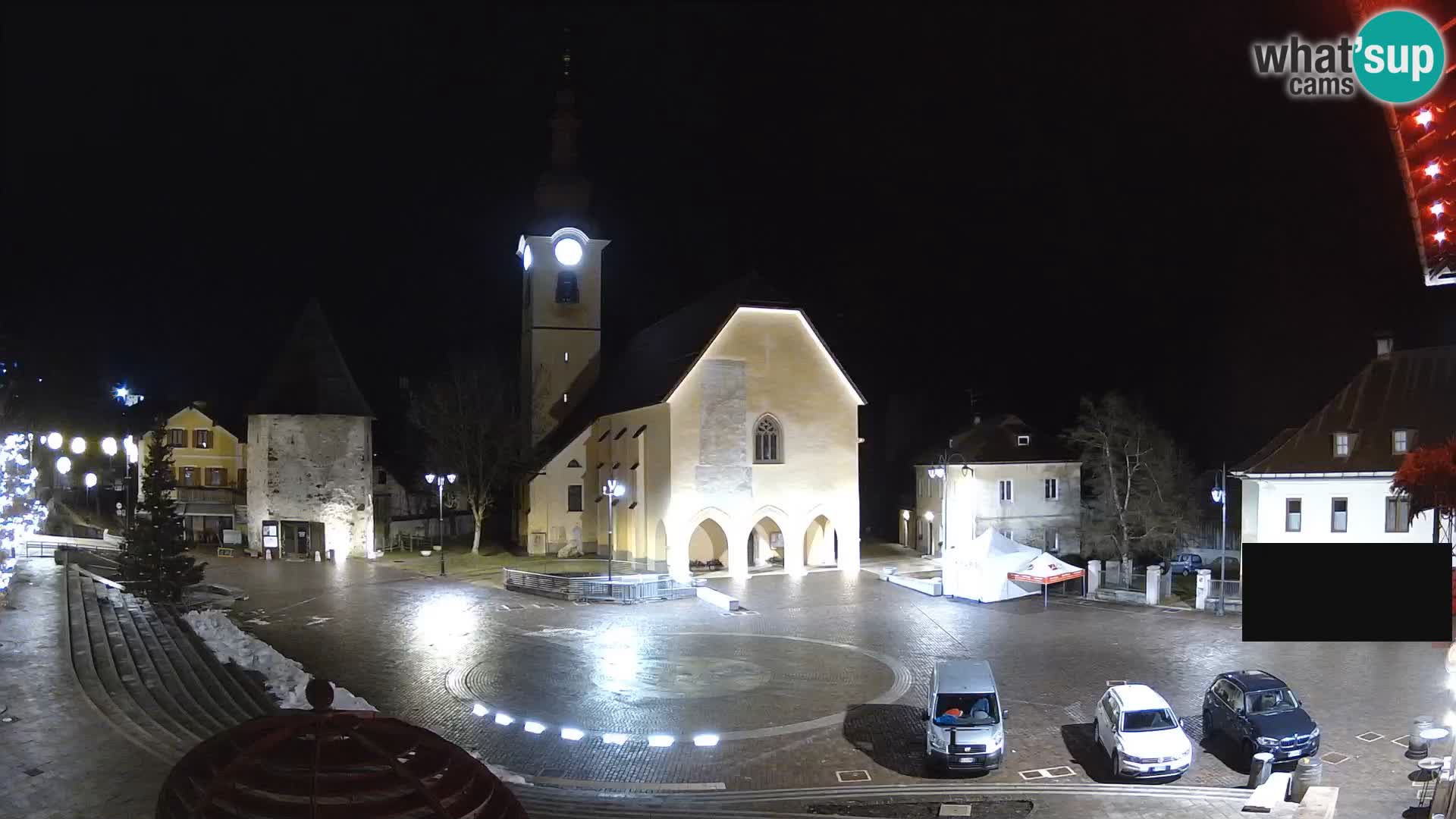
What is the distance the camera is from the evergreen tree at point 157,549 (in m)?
27.1

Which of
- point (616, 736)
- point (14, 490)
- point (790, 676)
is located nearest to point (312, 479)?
point (14, 490)

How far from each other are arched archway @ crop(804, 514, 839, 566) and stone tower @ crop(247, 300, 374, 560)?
18629mm

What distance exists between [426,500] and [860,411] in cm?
2707

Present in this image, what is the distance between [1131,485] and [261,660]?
95.4ft

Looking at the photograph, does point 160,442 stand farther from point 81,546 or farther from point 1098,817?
point 1098,817

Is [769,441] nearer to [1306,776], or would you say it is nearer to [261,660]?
[261,660]

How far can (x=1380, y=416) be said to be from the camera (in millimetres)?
30375

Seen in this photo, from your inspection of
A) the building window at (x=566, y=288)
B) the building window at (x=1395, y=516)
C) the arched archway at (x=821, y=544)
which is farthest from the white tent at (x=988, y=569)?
the building window at (x=566, y=288)

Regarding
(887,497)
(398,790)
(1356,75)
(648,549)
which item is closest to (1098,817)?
(1356,75)

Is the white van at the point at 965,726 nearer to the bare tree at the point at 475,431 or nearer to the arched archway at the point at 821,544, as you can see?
the arched archway at the point at 821,544

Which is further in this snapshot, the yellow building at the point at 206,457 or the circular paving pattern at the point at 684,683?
the yellow building at the point at 206,457

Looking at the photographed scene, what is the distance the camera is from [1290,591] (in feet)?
26.7

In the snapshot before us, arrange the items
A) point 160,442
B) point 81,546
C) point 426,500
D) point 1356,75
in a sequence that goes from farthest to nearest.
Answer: point 426,500
point 81,546
point 160,442
point 1356,75

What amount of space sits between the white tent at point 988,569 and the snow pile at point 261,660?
18087 millimetres
